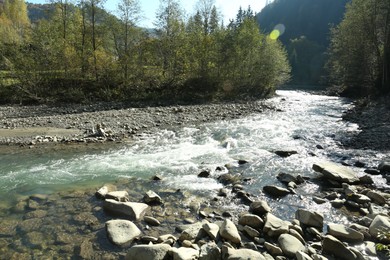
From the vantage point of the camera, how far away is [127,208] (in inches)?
316

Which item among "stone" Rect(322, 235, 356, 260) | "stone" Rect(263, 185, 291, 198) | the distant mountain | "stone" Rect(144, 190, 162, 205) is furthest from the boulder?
the distant mountain

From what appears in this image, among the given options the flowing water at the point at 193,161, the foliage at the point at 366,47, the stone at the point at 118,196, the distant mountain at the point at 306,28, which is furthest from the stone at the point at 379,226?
the distant mountain at the point at 306,28

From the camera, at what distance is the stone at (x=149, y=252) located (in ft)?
18.6

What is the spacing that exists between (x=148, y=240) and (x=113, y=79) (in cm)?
3162

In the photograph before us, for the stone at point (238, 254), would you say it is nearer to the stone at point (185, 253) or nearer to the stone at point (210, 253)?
the stone at point (210, 253)

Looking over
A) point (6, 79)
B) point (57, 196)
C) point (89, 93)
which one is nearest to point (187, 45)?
point (89, 93)

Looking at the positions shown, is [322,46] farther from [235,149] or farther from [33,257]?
[33,257]

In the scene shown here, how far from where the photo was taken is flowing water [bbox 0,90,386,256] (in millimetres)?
9938

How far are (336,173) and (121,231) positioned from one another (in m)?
8.35

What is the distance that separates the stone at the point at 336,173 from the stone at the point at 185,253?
713 cm

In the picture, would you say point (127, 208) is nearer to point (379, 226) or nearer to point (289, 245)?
point (289, 245)

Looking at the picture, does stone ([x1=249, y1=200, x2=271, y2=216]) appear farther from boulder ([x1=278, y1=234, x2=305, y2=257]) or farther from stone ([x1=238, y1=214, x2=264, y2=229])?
boulder ([x1=278, y1=234, x2=305, y2=257])

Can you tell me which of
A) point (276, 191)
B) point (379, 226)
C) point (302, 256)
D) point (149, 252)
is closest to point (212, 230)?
point (149, 252)

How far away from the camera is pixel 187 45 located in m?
39.3
